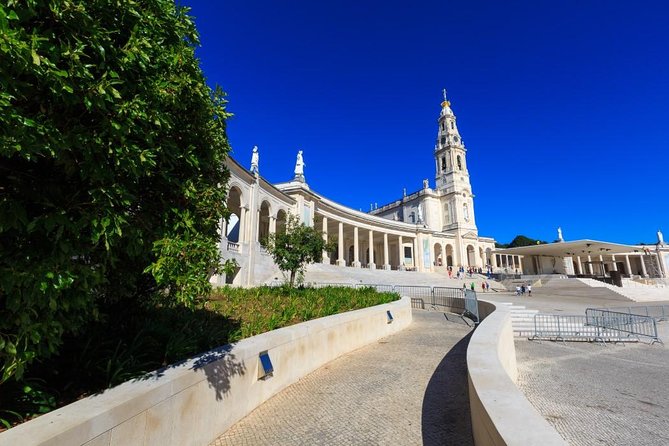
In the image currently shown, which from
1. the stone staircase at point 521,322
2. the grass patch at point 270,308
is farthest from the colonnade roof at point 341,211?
the stone staircase at point 521,322

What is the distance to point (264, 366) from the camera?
213 inches

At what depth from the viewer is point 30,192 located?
2553 millimetres

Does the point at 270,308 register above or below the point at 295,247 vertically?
below

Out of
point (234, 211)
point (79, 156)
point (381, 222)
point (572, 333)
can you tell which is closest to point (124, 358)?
point (79, 156)

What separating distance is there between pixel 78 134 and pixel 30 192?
1.92 ft

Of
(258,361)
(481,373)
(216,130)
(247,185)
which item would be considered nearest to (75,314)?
(216,130)

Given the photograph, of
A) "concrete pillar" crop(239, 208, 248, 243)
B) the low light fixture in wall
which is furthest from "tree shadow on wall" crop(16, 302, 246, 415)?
"concrete pillar" crop(239, 208, 248, 243)

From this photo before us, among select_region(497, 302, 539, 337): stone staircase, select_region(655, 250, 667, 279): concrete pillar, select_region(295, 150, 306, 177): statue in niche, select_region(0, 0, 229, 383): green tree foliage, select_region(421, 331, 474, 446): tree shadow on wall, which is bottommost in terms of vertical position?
select_region(421, 331, 474, 446): tree shadow on wall

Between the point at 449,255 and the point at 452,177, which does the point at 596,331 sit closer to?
the point at 449,255

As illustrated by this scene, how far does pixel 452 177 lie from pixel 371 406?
68.8m

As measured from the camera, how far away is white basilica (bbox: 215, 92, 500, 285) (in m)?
27.1

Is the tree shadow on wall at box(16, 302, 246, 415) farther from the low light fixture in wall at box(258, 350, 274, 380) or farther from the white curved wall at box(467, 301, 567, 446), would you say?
the white curved wall at box(467, 301, 567, 446)

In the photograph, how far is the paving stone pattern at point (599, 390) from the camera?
5.24 metres

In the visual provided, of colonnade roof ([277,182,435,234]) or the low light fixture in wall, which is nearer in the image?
the low light fixture in wall
